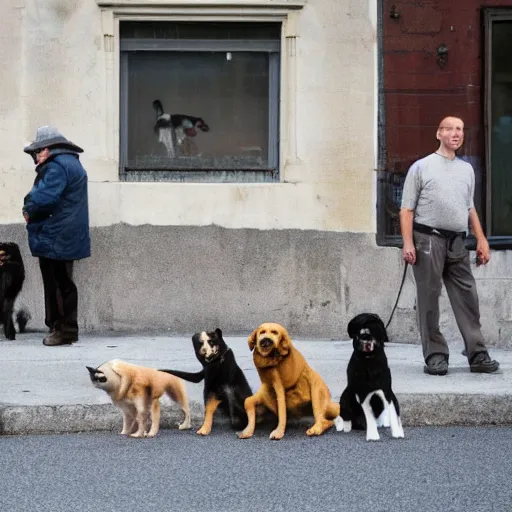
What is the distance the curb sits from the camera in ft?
25.9

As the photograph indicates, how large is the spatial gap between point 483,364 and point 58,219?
12.2ft

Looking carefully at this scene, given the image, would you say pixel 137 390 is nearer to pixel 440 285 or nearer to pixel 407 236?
pixel 407 236

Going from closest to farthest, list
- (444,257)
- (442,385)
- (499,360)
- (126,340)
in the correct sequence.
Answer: (442,385), (444,257), (499,360), (126,340)

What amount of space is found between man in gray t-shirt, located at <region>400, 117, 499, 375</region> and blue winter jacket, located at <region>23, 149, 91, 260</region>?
2977mm

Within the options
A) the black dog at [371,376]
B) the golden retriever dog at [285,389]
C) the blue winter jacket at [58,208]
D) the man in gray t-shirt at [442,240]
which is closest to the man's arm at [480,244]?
the man in gray t-shirt at [442,240]

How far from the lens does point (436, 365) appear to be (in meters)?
9.17

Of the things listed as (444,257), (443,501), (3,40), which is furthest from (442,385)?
(3,40)

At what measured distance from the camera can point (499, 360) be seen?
1026cm

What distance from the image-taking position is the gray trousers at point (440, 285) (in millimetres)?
9156

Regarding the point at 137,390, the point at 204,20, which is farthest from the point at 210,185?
the point at 137,390

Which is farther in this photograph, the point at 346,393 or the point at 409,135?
the point at 409,135

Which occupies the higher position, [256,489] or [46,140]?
[46,140]

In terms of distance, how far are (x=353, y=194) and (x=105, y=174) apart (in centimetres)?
223

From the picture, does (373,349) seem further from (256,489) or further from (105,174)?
(105,174)
